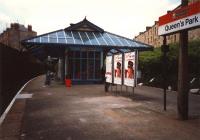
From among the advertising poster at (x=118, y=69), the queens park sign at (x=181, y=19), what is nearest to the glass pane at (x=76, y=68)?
the advertising poster at (x=118, y=69)

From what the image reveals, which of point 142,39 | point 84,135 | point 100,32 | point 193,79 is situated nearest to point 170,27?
point 84,135

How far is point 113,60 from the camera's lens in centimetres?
2114

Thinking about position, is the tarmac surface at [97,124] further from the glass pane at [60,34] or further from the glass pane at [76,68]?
the glass pane at [60,34]

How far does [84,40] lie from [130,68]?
1524cm

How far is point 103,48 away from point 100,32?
335cm

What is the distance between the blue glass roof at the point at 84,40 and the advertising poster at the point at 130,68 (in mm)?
12914

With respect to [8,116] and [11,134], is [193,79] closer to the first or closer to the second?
[8,116]

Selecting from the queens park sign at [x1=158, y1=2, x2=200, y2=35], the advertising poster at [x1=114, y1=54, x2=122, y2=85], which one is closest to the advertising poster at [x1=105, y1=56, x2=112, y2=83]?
the advertising poster at [x1=114, y1=54, x2=122, y2=85]

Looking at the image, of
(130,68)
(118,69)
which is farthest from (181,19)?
(118,69)

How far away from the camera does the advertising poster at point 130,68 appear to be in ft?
57.0

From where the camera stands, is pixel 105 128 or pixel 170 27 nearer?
pixel 105 128

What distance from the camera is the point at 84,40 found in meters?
32.3

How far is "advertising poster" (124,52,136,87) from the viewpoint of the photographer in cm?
1736

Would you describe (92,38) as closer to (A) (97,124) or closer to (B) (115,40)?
(B) (115,40)
